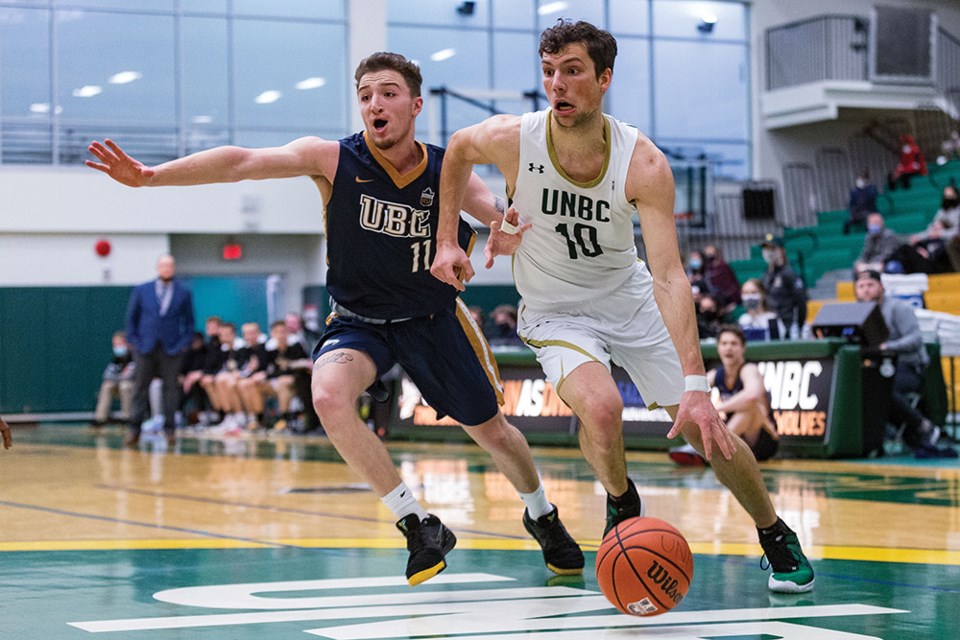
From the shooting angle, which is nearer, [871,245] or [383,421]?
[383,421]

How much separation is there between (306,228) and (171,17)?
14.7 ft

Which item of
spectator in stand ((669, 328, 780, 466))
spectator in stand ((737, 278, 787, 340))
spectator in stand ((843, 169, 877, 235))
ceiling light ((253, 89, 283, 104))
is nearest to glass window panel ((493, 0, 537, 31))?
ceiling light ((253, 89, 283, 104))

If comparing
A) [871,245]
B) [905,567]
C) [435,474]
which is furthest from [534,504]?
[871,245]

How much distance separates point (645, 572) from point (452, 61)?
23.9 meters

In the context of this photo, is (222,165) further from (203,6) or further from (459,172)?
(203,6)

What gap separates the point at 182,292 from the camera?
16.6 metres

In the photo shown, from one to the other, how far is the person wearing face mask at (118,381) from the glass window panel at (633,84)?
11.2 meters

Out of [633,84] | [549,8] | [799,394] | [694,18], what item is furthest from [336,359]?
[694,18]

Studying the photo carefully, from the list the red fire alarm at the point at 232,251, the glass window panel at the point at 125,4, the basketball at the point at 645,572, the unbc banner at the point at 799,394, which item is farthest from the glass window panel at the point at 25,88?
the basketball at the point at 645,572

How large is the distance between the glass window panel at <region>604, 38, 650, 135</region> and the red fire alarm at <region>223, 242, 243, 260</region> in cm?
808

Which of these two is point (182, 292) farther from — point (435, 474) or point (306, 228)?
point (306, 228)

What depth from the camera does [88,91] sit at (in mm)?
25297

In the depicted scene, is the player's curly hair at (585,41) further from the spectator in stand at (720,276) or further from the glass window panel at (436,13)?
the glass window panel at (436,13)

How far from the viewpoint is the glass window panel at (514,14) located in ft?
92.5
